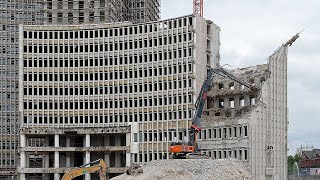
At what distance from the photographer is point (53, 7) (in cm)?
14925

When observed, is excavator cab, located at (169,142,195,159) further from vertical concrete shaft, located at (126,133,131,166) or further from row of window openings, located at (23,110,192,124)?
vertical concrete shaft, located at (126,133,131,166)

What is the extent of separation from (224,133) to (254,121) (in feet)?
22.3

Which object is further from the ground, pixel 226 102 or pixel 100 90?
pixel 100 90

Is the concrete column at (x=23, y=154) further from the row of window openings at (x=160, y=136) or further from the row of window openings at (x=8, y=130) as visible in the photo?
the row of window openings at (x=8, y=130)

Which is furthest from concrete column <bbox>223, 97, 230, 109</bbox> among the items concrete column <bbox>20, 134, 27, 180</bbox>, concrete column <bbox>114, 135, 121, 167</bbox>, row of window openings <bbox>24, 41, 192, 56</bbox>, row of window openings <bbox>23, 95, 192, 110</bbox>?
concrete column <bbox>20, 134, 27, 180</bbox>

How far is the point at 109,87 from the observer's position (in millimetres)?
128000

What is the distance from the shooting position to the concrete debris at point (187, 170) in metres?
83.0

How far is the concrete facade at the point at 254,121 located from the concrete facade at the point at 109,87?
7024 mm

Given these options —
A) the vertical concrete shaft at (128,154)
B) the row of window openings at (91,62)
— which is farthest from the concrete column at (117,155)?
the row of window openings at (91,62)

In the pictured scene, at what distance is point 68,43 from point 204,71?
1305 inches

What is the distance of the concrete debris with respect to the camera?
272ft

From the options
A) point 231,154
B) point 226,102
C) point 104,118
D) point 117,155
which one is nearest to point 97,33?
point 104,118

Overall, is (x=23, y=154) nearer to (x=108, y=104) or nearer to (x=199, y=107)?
(x=108, y=104)

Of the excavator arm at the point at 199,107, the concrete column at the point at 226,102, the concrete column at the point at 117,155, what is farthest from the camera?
the concrete column at the point at 117,155
